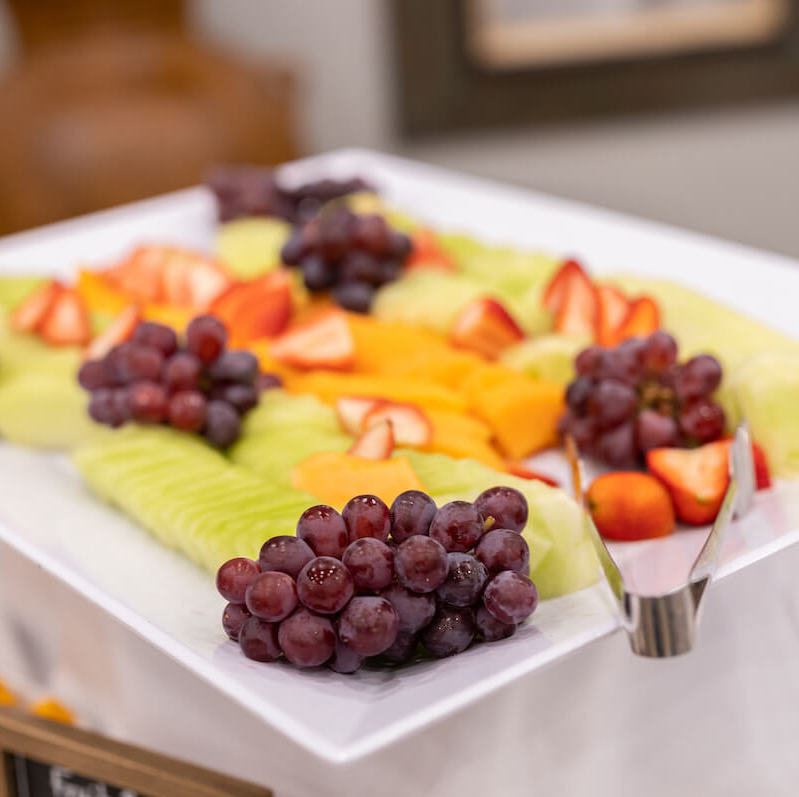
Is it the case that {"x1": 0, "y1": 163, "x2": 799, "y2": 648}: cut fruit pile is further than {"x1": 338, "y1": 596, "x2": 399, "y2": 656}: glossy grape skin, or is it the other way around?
{"x1": 0, "y1": 163, "x2": 799, "y2": 648}: cut fruit pile

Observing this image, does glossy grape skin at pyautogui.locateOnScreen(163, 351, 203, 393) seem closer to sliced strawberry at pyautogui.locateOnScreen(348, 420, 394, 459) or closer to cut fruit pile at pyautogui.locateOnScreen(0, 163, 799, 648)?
cut fruit pile at pyautogui.locateOnScreen(0, 163, 799, 648)

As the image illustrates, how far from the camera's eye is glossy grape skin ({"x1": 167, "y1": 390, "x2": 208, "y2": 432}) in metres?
1.41

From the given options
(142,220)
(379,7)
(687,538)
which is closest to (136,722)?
(687,538)

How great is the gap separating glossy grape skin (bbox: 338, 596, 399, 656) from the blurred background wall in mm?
3504

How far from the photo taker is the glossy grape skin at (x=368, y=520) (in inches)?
40.1

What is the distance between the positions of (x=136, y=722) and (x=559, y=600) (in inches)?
16.8

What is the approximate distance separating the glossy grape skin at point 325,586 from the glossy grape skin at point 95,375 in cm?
58

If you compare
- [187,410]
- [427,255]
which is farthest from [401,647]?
[427,255]

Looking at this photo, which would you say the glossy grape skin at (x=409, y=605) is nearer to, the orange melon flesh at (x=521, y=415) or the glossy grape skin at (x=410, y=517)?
the glossy grape skin at (x=410, y=517)

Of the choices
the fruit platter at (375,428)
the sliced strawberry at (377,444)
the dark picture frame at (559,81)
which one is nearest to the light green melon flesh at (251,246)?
the fruit platter at (375,428)

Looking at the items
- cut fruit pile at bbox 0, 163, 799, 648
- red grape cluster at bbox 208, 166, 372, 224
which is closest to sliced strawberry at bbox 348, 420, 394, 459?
cut fruit pile at bbox 0, 163, 799, 648

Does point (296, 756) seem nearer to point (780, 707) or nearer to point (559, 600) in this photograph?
point (559, 600)

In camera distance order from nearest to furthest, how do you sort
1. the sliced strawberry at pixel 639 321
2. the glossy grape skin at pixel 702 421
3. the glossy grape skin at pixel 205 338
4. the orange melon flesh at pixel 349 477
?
the orange melon flesh at pixel 349 477 < the glossy grape skin at pixel 702 421 < the glossy grape skin at pixel 205 338 < the sliced strawberry at pixel 639 321

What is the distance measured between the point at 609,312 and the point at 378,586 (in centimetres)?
74
